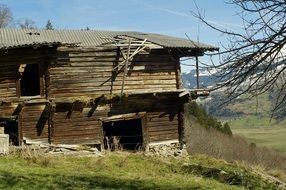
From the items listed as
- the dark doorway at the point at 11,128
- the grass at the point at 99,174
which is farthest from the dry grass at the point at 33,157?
the dark doorway at the point at 11,128

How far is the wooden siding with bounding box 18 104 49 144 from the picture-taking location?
22.9 meters

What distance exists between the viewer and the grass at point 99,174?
13336 millimetres

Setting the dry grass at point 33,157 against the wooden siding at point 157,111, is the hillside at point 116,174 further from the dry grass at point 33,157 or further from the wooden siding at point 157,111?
the wooden siding at point 157,111

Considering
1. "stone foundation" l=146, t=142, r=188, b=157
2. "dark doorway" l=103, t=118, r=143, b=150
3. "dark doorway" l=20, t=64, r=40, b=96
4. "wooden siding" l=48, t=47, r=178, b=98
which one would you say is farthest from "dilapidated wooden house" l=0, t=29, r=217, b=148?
"dark doorway" l=20, t=64, r=40, b=96

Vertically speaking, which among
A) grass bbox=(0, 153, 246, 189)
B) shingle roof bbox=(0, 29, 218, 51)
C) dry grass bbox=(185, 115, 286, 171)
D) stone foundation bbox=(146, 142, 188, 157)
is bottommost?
dry grass bbox=(185, 115, 286, 171)

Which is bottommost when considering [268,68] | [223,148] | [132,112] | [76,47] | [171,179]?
[223,148]

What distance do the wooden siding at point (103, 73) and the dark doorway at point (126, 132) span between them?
123 inches

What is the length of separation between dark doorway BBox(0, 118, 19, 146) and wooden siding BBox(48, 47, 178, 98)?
253 cm

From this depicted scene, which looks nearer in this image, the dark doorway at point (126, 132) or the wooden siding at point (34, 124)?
the wooden siding at point (34, 124)

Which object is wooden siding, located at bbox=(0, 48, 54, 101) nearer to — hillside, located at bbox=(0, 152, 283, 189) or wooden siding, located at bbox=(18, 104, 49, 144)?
wooden siding, located at bbox=(18, 104, 49, 144)

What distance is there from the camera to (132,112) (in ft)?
82.1

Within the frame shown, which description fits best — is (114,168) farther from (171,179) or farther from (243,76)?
(243,76)

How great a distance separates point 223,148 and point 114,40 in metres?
29.6

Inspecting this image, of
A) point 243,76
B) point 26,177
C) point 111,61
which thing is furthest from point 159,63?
point 243,76
